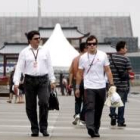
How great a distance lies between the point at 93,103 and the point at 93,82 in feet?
1.06

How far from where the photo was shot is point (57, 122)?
48.7 ft

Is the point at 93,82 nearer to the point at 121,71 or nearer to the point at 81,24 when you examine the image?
the point at 121,71

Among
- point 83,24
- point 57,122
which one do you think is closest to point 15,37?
point 83,24

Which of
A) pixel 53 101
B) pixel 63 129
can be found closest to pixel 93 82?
pixel 53 101

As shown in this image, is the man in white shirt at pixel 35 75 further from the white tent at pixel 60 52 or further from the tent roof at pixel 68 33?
the tent roof at pixel 68 33

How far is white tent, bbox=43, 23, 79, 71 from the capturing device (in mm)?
38125

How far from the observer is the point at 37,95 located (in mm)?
11391

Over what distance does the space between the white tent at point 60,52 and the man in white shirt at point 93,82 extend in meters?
25.4

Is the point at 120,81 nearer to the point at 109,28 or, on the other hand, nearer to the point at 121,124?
the point at 121,124

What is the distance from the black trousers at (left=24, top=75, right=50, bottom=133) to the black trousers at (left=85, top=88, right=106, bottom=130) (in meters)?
0.62

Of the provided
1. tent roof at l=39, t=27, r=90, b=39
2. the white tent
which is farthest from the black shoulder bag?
tent roof at l=39, t=27, r=90, b=39

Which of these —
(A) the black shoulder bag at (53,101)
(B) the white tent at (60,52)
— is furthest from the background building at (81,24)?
(A) the black shoulder bag at (53,101)

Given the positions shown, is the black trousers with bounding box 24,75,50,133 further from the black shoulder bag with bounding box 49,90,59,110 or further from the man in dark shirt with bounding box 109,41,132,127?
the man in dark shirt with bounding box 109,41,132,127

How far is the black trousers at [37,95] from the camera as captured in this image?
1123 centimetres
